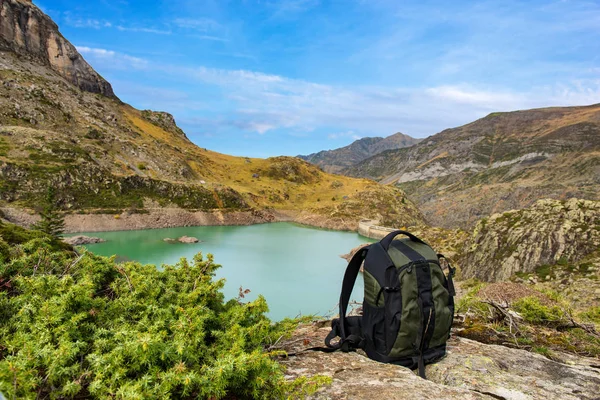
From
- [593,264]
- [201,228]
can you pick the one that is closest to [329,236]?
[201,228]

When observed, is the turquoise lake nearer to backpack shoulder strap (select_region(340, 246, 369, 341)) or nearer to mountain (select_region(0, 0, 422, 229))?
backpack shoulder strap (select_region(340, 246, 369, 341))

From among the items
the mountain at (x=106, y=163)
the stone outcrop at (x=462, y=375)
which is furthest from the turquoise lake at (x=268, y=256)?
the mountain at (x=106, y=163)

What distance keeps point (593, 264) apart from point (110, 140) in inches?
3052

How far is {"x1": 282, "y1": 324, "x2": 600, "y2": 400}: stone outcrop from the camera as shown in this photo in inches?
97.7

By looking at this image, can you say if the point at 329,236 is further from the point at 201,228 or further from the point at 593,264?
the point at 593,264

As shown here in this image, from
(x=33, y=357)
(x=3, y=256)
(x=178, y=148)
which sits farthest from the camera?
(x=178, y=148)

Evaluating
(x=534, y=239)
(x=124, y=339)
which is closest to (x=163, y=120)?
(x=534, y=239)

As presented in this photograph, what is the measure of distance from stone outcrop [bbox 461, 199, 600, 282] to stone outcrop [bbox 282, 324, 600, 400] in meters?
23.0

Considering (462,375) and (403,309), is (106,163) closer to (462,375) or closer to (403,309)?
(403,309)

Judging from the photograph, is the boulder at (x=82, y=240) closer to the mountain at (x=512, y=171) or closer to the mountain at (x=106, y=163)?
the mountain at (x=106, y=163)

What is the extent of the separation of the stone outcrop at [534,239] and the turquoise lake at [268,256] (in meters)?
10.5

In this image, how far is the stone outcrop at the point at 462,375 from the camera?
2.48m

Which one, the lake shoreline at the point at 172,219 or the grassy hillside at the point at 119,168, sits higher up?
the grassy hillside at the point at 119,168

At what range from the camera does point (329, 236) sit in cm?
5997
